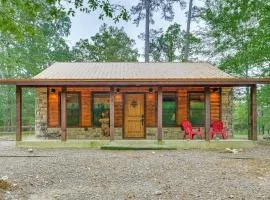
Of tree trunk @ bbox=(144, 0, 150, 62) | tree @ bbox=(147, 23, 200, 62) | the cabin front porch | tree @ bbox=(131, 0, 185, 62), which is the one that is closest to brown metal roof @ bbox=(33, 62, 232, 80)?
the cabin front porch

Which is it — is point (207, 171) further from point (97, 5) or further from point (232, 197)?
point (97, 5)

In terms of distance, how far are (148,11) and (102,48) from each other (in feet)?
16.2

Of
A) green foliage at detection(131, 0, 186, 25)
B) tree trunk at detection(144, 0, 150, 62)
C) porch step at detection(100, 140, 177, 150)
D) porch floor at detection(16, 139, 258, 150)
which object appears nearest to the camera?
porch step at detection(100, 140, 177, 150)

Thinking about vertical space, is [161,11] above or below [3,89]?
above

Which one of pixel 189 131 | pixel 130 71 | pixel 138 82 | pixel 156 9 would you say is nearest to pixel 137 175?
→ pixel 138 82

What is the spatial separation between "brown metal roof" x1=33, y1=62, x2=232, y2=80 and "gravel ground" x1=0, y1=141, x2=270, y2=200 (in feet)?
12.7

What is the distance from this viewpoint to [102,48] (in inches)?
1256

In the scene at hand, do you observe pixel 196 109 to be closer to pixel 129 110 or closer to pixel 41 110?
pixel 129 110

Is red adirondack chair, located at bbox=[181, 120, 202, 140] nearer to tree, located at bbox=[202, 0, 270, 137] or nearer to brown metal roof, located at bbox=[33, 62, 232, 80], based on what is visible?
brown metal roof, located at bbox=[33, 62, 232, 80]

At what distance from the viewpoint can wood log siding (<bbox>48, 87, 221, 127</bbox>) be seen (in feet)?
54.3

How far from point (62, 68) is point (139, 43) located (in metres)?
15.8

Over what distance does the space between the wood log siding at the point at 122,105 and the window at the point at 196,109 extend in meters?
0.18

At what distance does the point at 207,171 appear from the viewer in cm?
905

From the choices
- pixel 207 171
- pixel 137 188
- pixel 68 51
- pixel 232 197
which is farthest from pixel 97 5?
pixel 68 51
